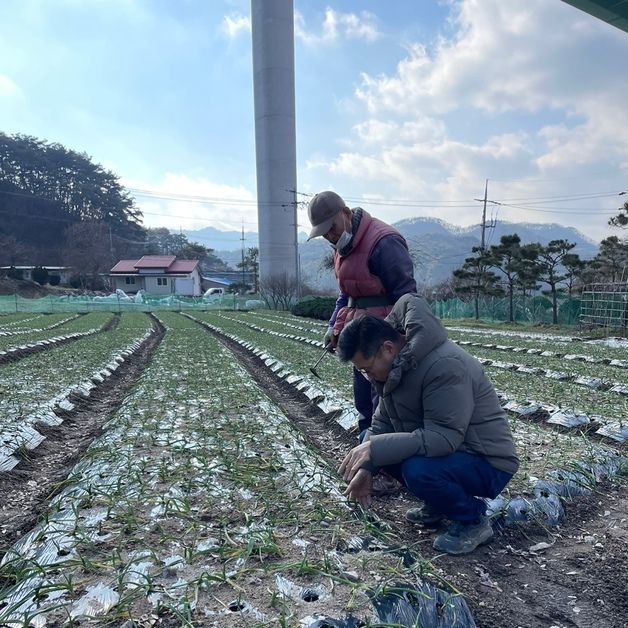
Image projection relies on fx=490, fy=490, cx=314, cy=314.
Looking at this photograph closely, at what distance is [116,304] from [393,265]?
116 ft

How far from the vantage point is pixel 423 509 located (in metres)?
2.56

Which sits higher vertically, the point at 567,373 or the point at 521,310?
the point at 567,373

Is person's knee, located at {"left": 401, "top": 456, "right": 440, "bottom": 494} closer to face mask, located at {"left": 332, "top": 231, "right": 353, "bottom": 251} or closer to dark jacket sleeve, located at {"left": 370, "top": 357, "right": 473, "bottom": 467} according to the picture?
dark jacket sleeve, located at {"left": 370, "top": 357, "right": 473, "bottom": 467}

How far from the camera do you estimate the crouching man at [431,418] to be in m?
2.07

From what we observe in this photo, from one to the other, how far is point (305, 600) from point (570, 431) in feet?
11.2

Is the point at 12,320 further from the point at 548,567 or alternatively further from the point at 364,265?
the point at 548,567

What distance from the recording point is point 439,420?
209cm

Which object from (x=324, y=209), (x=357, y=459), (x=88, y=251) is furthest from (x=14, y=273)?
(x=357, y=459)

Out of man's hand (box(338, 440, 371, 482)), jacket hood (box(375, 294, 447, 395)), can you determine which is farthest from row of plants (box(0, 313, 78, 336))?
jacket hood (box(375, 294, 447, 395))

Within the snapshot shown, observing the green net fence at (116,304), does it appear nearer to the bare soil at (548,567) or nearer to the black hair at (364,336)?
the black hair at (364,336)

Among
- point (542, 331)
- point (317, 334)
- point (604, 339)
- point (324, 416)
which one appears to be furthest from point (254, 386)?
point (542, 331)

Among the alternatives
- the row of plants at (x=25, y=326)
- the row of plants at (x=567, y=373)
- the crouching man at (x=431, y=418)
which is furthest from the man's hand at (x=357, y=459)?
the row of plants at (x=25, y=326)

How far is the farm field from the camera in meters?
1.75

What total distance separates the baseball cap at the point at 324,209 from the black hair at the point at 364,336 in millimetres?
829
